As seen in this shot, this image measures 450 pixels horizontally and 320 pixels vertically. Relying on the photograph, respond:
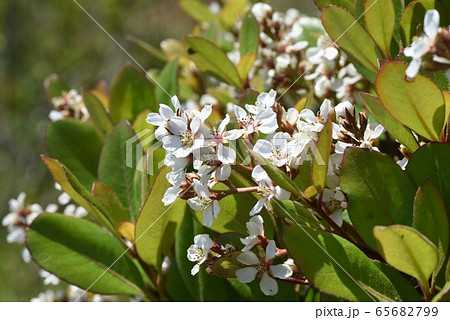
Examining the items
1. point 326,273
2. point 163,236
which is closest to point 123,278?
point 163,236

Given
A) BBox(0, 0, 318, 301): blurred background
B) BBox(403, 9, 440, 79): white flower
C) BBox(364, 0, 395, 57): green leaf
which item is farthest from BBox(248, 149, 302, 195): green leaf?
BBox(0, 0, 318, 301): blurred background

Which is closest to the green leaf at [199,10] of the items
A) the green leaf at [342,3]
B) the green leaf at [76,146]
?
the green leaf at [76,146]

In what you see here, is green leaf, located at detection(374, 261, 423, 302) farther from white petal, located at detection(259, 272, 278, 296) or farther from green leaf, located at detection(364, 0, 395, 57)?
green leaf, located at detection(364, 0, 395, 57)

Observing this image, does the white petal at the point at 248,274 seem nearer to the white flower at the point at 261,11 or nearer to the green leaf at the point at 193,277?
the green leaf at the point at 193,277

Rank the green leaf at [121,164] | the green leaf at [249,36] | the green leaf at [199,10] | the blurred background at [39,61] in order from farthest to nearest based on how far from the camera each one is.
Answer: the blurred background at [39,61], the green leaf at [199,10], the green leaf at [249,36], the green leaf at [121,164]
